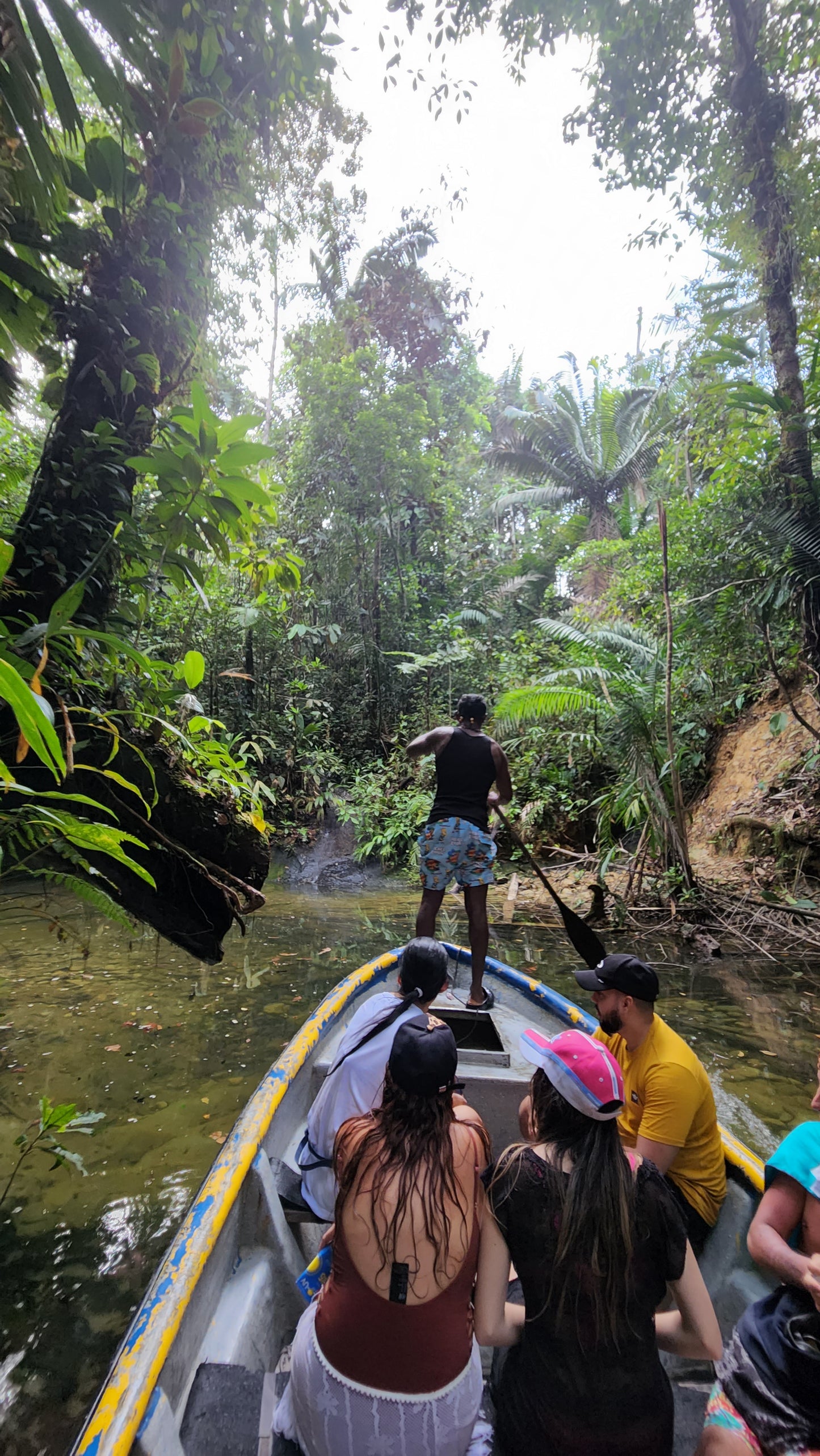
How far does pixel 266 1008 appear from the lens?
15.5 ft

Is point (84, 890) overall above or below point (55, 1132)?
above

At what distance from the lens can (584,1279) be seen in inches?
46.3

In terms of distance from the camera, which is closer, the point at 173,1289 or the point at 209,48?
the point at 173,1289

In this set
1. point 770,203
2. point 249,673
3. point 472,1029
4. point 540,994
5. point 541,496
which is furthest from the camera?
point 541,496

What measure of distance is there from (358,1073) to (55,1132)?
132 cm

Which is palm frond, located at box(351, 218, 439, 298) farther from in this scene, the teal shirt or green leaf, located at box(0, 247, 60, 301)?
the teal shirt

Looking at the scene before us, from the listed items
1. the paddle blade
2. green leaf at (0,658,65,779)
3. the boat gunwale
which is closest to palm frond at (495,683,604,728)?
the paddle blade

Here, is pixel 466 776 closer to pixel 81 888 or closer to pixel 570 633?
pixel 81 888

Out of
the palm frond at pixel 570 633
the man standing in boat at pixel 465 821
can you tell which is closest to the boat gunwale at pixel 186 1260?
the man standing in boat at pixel 465 821

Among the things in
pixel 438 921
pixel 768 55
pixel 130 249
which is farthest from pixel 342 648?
pixel 130 249

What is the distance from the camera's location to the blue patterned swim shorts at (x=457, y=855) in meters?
3.72

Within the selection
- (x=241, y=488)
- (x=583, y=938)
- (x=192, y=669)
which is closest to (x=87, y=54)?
(x=241, y=488)

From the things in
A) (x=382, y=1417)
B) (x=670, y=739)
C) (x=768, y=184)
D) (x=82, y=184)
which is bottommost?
(x=382, y=1417)

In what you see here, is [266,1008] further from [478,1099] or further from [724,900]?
[724,900]
